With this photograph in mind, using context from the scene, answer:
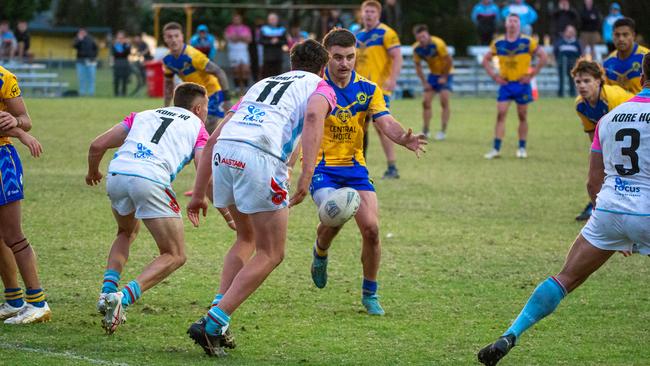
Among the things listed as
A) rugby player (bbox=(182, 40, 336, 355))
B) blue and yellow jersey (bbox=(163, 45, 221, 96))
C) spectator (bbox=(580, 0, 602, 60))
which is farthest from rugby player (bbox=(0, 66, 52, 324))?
spectator (bbox=(580, 0, 602, 60))

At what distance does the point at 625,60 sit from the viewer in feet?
36.7

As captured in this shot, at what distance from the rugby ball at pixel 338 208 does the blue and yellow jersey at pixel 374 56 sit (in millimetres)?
8310

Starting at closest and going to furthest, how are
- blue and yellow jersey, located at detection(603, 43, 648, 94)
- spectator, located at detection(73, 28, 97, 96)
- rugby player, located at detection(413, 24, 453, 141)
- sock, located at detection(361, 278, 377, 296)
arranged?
sock, located at detection(361, 278, 377, 296) < blue and yellow jersey, located at detection(603, 43, 648, 94) < rugby player, located at detection(413, 24, 453, 141) < spectator, located at detection(73, 28, 97, 96)

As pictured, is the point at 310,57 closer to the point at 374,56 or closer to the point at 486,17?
the point at 374,56

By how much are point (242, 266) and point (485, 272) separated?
10.6ft

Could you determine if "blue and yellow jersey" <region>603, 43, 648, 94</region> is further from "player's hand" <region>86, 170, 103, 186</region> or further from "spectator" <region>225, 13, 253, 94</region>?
"spectator" <region>225, 13, 253, 94</region>

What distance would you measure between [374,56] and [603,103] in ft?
19.8

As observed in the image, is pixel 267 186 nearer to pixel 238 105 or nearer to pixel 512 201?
pixel 238 105

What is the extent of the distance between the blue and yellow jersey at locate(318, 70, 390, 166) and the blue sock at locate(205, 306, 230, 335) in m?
1.85

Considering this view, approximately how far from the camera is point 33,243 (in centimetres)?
983

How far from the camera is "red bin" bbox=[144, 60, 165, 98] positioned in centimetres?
2950

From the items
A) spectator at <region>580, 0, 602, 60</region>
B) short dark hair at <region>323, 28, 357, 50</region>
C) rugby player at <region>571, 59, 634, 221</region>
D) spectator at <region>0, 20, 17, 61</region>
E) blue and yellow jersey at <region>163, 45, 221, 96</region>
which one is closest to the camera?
short dark hair at <region>323, 28, 357, 50</region>

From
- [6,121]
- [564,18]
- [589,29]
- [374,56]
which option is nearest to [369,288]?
[6,121]

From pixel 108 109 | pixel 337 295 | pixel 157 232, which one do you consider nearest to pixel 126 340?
pixel 157 232
